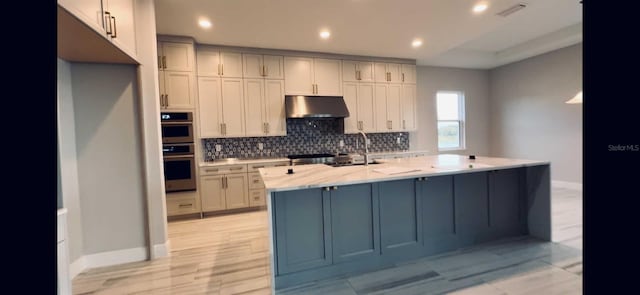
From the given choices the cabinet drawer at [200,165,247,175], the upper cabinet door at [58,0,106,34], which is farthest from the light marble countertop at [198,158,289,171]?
the upper cabinet door at [58,0,106,34]

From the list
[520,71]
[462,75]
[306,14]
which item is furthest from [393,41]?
[520,71]

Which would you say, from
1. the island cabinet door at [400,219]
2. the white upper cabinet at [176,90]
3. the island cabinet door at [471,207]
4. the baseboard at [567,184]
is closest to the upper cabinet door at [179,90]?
the white upper cabinet at [176,90]

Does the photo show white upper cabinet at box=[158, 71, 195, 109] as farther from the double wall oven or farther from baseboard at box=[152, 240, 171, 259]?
baseboard at box=[152, 240, 171, 259]

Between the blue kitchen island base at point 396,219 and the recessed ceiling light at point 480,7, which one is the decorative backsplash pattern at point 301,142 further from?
the blue kitchen island base at point 396,219

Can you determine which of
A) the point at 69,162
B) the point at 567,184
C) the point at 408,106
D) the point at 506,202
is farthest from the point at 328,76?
the point at 567,184

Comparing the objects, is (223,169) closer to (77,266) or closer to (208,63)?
(208,63)

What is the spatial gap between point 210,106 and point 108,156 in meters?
1.85

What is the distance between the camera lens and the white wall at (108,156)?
7.41 feet

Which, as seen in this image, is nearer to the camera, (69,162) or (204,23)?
(69,162)

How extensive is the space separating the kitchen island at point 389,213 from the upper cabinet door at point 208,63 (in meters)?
2.49

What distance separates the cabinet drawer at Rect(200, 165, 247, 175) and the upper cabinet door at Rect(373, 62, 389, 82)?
2930 mm

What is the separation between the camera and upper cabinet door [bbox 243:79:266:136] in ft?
13.8

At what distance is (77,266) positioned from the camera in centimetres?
221
